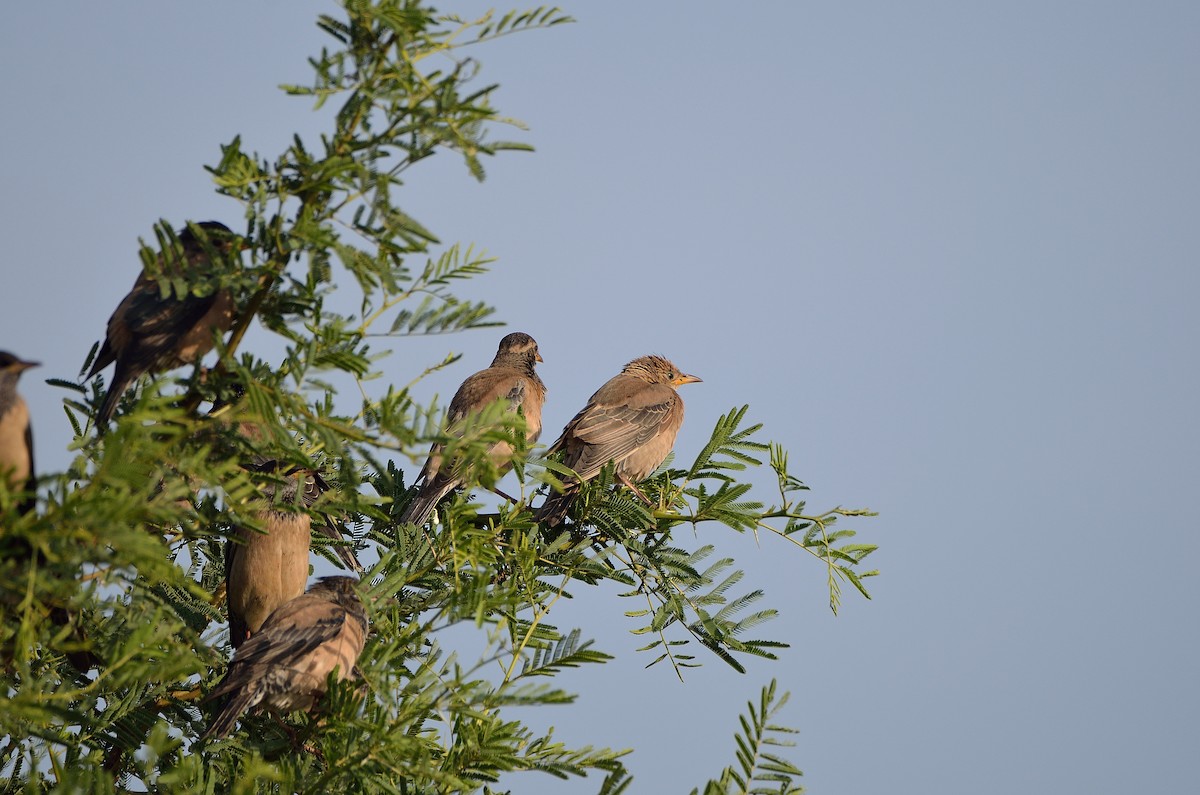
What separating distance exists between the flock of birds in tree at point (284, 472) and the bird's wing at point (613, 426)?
0.03ft

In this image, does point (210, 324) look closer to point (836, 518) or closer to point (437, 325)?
point (437, 325)

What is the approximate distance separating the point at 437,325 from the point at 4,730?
1836 mm

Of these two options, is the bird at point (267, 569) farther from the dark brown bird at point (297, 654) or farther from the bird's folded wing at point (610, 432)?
the bird's folded wing at point (610, 432)

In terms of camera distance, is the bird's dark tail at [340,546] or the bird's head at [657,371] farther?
the bird's head at [657,371]

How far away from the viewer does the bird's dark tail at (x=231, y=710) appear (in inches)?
189

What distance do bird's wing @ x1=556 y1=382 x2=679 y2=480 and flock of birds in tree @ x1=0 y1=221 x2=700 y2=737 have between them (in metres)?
0.01

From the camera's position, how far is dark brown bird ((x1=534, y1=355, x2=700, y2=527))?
7.68 meters

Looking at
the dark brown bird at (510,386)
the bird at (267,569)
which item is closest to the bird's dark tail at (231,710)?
the bird at (267,569)

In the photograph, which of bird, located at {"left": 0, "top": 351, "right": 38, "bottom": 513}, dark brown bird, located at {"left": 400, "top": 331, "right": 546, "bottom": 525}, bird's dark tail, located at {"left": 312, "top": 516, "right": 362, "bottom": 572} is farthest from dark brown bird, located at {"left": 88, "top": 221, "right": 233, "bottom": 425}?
dark brown bird, located at {"left": 400, "top": 331, "right": 546, "bottom": 525}

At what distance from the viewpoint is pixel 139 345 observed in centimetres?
445

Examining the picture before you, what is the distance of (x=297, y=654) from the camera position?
5.25 meters

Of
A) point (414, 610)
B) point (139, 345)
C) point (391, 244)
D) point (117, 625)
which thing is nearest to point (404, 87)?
point (391, 244)

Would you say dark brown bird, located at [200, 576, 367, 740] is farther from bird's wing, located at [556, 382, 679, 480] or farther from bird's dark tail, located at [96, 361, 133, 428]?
bird's wing, located at [556, 382, 679, 480]

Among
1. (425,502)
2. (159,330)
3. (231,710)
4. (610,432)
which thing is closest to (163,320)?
(159,330)
